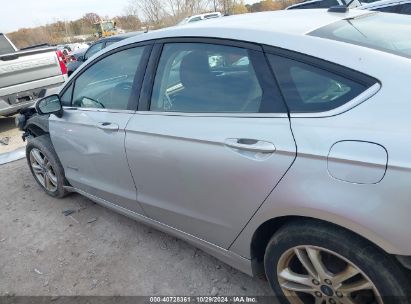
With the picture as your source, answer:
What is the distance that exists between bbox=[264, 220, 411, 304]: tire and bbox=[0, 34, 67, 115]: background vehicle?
550cm

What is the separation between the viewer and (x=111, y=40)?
950 cm

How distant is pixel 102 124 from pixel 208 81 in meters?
0.97

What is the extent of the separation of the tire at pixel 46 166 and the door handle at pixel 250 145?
97.0 inches

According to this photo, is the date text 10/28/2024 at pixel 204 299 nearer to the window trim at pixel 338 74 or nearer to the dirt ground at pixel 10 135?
the window trim at pixel 338 74

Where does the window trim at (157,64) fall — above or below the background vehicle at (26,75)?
above

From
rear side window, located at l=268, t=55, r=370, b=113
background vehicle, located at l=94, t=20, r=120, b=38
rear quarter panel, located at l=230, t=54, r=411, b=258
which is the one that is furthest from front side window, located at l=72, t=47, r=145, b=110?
background vehicle, located at l=94, t=20, r=120, b=38

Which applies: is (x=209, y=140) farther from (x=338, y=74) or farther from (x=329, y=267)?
(x=329, y=267)

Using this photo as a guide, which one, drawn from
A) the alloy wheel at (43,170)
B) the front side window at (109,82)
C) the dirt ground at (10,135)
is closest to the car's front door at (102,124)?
the front side window at (109,82)

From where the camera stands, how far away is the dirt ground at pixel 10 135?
6.10 m

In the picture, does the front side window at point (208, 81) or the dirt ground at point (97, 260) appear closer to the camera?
the front side window at point (208, 81)

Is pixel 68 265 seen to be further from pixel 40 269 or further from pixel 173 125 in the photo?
pixel 173 125

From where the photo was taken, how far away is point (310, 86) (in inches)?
69.1

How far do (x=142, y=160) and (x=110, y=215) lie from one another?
1.38m

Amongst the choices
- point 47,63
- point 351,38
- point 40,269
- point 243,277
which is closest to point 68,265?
point 40,269
